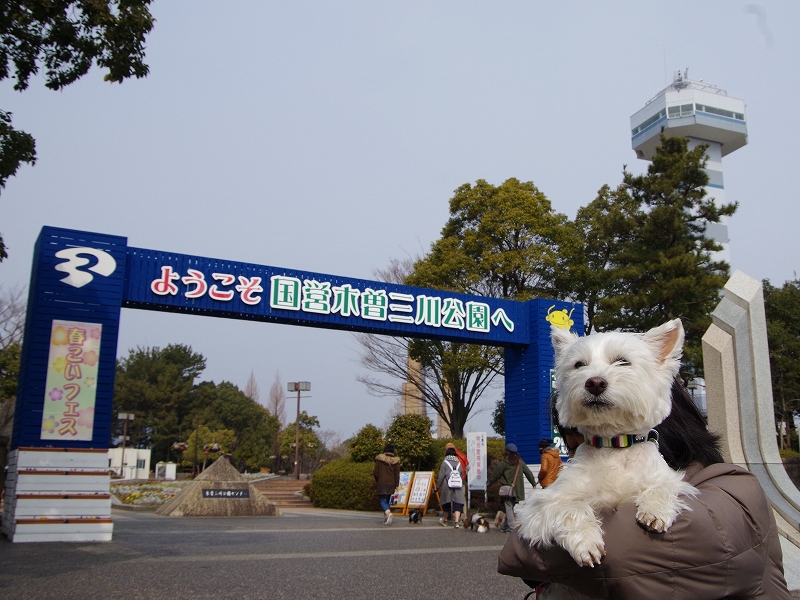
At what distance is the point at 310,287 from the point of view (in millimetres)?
14844

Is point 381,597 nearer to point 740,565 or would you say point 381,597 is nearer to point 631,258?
point 740,565

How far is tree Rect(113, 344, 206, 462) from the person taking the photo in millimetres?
58844

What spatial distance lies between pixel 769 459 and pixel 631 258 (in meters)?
15.8

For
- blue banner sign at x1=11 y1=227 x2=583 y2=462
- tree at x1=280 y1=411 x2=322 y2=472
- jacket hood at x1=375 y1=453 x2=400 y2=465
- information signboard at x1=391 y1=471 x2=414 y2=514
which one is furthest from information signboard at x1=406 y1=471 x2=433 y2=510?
tree at x1=280 y1=411 x2=322 y2=472

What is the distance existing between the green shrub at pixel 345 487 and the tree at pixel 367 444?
0.34m

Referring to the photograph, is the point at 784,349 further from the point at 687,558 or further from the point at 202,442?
the point at 202,442

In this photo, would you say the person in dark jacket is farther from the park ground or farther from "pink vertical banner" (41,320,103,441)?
"pink vertical banner" (41,320,103,441)

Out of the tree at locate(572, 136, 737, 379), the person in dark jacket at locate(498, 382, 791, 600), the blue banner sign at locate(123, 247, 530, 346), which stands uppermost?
the tree at locate(572, 136, 737, 379)

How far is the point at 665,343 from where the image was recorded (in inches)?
71.8

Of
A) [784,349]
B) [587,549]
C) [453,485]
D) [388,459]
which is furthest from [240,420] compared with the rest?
[587,549]

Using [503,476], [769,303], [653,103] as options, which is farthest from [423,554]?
[653,103]

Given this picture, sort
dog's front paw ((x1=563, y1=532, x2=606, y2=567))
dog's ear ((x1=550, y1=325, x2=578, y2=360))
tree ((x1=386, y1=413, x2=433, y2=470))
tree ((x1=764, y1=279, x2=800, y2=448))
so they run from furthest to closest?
tree ((x1=764, y1=279, x2=800, y2=448))
tree ((x1=386, y1=413, x2=433, y2=470))
dog's ear ((x1=550, y1=325, x2=578, y2=360))
dog's front paw ((x1=563, y1=532, x2=606, y2=567))

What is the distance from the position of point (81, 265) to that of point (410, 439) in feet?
42.9

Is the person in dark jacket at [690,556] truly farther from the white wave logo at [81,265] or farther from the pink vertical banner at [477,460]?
the pink vertical banner at [477,460]
